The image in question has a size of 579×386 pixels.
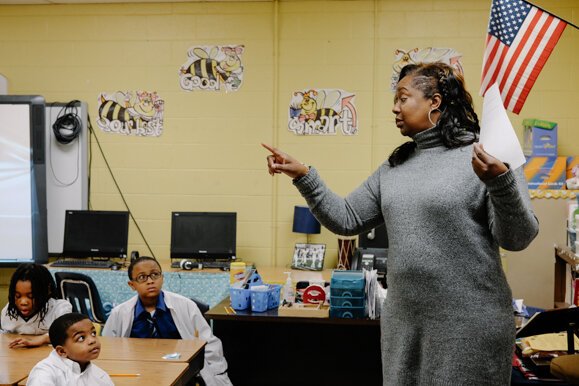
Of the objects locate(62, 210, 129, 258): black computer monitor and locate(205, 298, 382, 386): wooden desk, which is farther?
locate(62, 210, 129, 258): black computer monitor

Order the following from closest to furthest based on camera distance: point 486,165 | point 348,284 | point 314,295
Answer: point 486,165, point 348,284, point 314,295

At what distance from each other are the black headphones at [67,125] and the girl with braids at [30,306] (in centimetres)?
264

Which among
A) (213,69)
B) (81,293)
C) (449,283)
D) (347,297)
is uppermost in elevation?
(213,69)

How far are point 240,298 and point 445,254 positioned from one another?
1.96 metres

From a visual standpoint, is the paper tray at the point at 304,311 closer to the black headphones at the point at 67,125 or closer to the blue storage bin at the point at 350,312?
the blue storage bin at the point at 350,312

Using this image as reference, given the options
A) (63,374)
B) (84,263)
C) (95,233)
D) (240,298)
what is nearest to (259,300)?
(240,298)

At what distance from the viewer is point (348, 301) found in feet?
10.7

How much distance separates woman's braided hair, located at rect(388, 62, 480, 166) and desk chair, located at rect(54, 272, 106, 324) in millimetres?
3206

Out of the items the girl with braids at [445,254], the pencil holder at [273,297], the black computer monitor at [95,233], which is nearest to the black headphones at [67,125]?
the black computer monitor at [95,233]

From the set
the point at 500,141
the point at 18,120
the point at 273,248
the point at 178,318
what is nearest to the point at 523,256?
the point at 273,248

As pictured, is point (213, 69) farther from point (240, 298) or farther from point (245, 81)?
point (240, 298)

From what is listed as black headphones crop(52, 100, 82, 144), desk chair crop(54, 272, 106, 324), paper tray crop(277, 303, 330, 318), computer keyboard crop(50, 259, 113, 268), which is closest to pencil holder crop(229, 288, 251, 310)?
paper tray crop(277, 303, 330, 318)

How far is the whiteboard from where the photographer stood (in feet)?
19.2

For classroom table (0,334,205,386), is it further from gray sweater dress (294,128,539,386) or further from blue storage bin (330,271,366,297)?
gray sweater dress (294,128,539,386)
